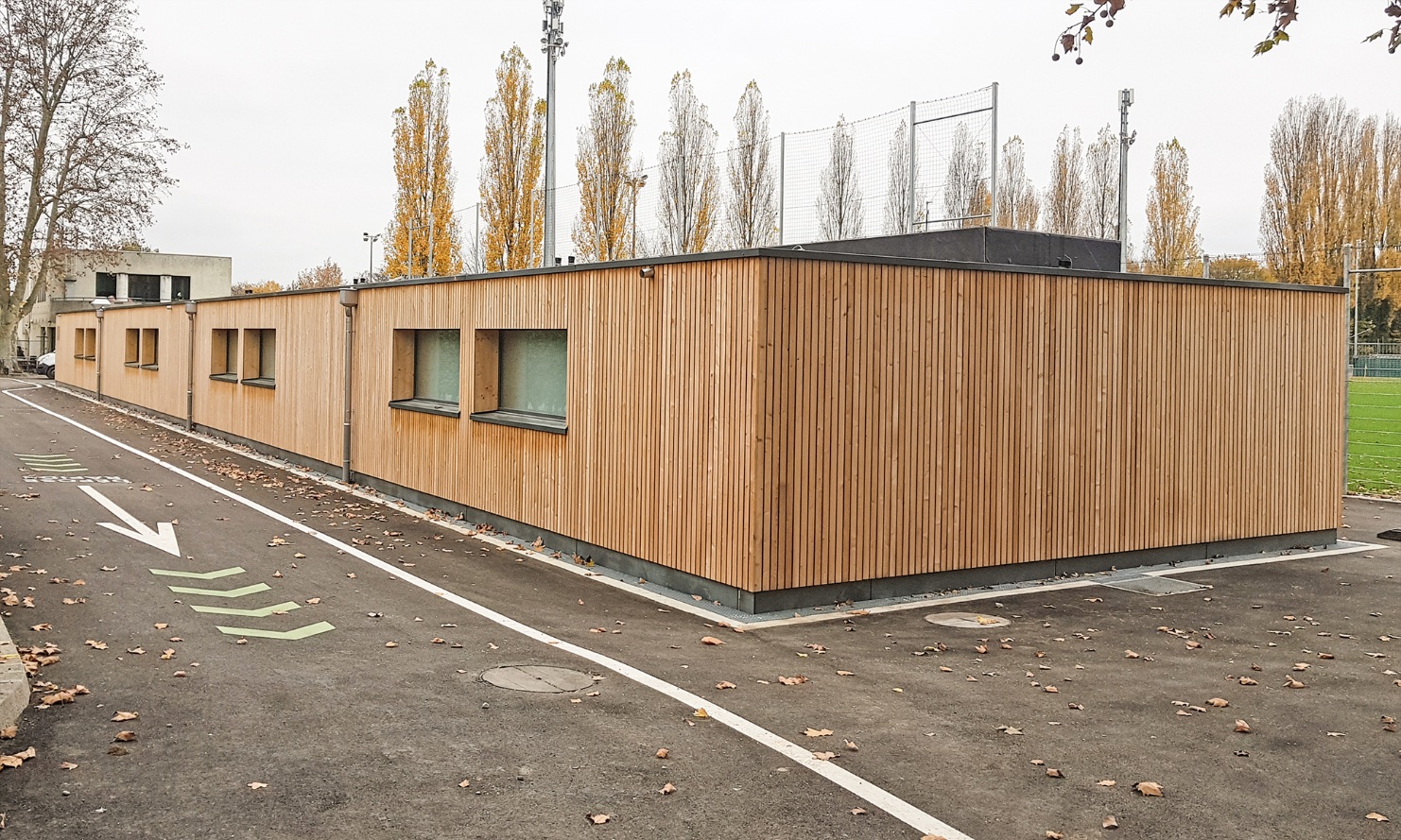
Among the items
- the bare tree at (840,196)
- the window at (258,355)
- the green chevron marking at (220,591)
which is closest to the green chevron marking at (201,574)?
the green chevron marking at (220,591)

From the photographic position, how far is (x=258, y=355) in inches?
949

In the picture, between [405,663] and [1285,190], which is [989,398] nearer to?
[405,663]

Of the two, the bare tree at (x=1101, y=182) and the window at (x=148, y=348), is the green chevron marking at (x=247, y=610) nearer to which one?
the window at (x=148, y=348)

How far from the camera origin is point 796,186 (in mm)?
13867

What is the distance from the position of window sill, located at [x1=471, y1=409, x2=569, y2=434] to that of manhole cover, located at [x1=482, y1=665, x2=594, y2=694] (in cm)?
515

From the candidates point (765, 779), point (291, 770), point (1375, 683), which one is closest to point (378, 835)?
point (291, 770)

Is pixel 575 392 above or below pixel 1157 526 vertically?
above

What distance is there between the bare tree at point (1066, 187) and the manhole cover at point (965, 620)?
1873 inches

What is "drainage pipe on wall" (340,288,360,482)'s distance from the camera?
60.6 ft

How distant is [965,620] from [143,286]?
2908 inches

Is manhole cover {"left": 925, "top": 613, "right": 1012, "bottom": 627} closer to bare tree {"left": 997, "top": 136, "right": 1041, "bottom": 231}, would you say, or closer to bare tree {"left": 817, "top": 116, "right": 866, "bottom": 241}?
bare tree {"left": 817, "top": 116, "right": 866, "bottom": 241}

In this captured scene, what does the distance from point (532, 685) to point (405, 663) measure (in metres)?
1.06

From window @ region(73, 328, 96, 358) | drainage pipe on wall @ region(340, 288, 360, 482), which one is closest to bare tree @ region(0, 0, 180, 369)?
window @ region(73, 328, 96, 358)

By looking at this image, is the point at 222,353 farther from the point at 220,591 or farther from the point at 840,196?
the point at 220,591
